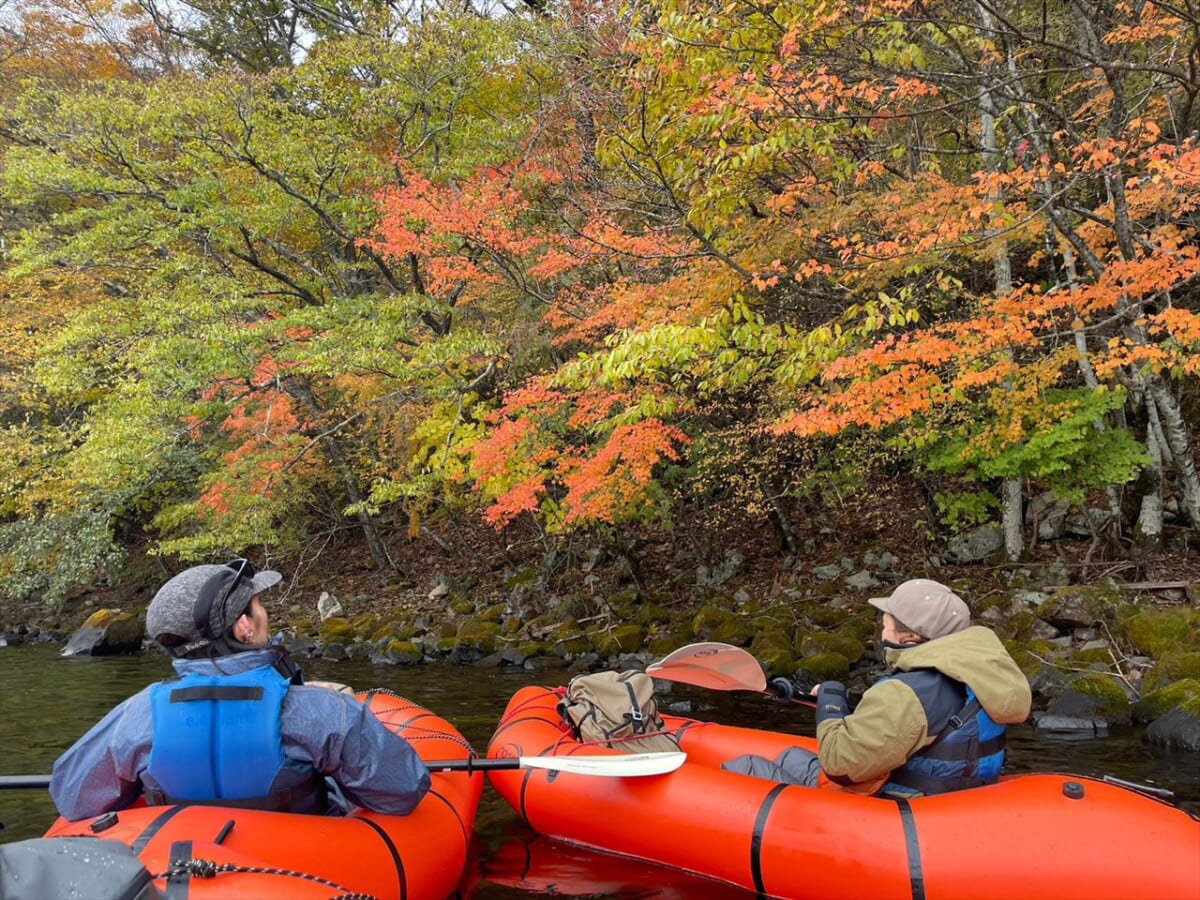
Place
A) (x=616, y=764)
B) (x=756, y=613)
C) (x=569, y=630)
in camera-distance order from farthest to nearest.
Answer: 1. (x=569, y=630)
2. (x=756, y=613)
3. (x=616, y=764)

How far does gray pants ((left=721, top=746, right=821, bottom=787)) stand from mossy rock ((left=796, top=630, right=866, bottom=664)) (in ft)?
11.3

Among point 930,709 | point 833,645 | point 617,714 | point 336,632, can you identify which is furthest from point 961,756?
point 336,632

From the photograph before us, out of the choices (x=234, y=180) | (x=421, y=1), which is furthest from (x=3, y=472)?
(x=421, y=1)

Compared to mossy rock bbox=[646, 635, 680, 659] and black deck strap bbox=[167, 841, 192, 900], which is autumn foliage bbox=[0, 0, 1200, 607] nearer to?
mossy rock bbox=[646, 635, 680, 659]

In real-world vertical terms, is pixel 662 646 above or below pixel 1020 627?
below

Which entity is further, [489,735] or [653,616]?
[653,616]

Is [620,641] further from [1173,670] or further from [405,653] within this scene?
[1173,670]

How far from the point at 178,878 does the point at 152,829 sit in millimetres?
408

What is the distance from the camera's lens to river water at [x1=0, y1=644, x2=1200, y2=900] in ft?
11.9

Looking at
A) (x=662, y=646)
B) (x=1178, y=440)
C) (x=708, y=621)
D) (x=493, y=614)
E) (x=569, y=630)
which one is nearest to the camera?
(x=1178, y=440)

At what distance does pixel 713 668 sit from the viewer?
5086 mm

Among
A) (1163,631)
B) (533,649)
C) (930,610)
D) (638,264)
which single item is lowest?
(533,649)

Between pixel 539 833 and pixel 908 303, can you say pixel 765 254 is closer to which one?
pixel 908 303

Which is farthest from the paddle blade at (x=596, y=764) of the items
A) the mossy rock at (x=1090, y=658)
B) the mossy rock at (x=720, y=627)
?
the mossy rock at (x=720, y=627)
